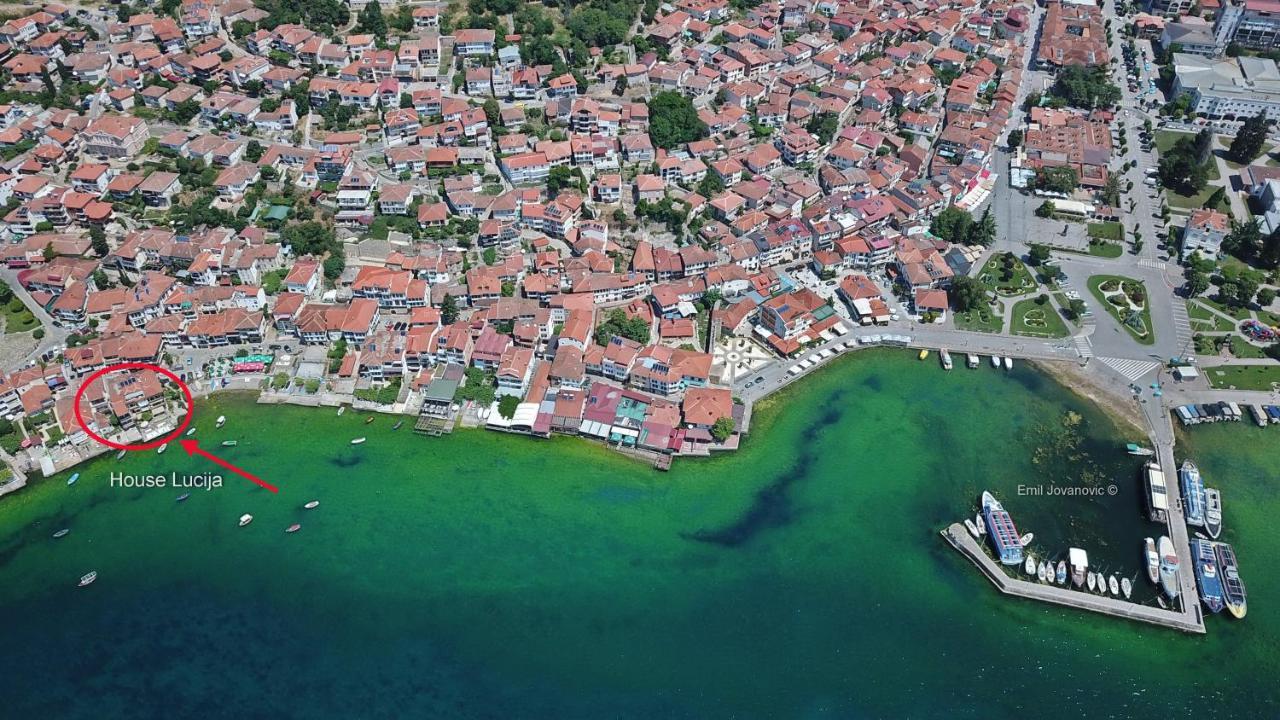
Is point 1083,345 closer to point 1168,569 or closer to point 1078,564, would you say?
point 1168,569

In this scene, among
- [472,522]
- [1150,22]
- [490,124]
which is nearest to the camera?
[472,522]

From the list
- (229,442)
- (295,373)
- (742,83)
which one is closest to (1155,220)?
(742,83)

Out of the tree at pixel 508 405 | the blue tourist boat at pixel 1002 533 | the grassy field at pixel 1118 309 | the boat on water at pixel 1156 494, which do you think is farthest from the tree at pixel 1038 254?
the tree at pixel 508 405

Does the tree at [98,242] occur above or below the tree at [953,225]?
below

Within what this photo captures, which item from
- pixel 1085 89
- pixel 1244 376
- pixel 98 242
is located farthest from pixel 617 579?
pixel 1085 89

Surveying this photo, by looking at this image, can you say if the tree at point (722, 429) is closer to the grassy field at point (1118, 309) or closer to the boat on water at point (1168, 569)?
the boat on water at point (1168, 569)

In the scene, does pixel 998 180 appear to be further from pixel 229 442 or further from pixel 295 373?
pixel 229 442
